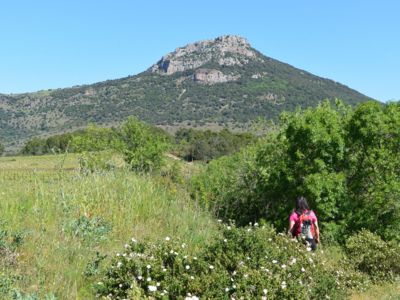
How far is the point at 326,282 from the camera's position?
20.4ft

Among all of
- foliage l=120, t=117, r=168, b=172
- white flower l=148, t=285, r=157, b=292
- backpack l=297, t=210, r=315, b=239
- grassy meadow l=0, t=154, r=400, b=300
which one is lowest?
foliage l=120, t=117, r=168, b=172

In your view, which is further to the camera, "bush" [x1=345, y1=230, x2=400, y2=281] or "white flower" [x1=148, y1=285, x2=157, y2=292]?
"bush" [x1=345, y1=230, x2=400, y2=281]

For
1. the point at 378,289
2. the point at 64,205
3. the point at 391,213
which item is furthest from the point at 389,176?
the point at 64,205

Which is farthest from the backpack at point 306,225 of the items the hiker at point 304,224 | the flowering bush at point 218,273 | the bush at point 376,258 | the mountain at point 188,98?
the mountain at point 188,98

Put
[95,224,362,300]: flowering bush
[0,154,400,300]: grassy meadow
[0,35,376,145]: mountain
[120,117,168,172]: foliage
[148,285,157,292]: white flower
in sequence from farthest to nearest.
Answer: [0,35,376,145]: mountain → [120,117,168,172]: foliage → [95,224,362,300]: flowering bush → [0,154,400,300]: grassy meadow → [148,285,157,292]: white flower

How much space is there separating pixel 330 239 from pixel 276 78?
162734 millimetres

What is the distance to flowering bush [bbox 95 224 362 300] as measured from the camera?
5203 mm

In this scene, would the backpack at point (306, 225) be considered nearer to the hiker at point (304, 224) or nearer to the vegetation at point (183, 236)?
the hiker at point (304, 224)

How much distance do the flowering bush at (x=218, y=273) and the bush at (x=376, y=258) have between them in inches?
168

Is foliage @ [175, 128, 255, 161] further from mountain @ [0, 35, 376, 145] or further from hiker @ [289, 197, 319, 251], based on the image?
mountain @ [0, 35, 376, 145]

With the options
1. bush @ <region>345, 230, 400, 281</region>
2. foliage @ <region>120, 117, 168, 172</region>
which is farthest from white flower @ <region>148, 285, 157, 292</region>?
foliage @ <region>120, 117, 168, 172</region>

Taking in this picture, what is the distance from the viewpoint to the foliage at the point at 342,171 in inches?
530

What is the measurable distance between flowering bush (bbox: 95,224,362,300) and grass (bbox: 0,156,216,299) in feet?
1.24

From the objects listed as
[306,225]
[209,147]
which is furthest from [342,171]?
[209,147]
